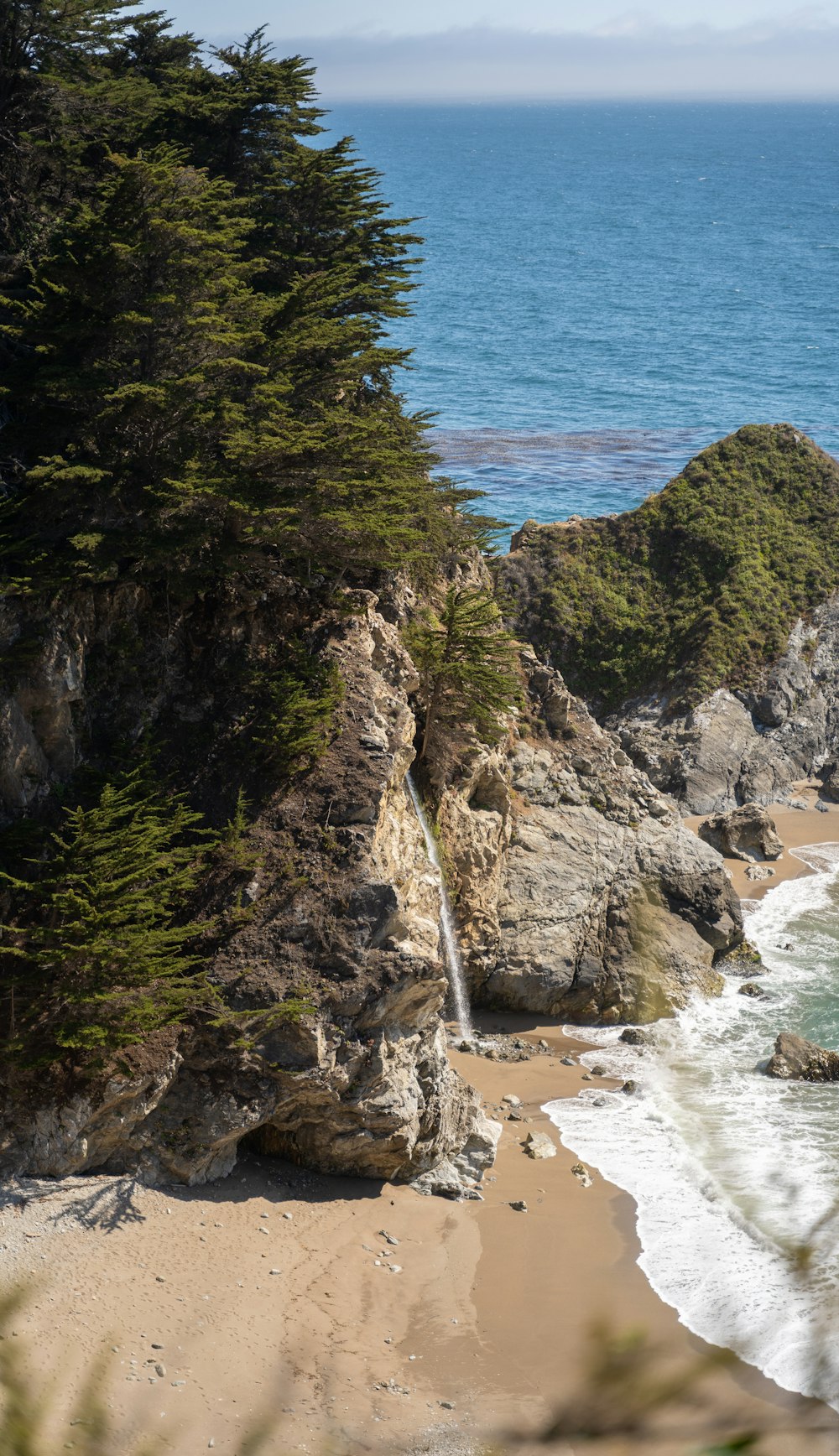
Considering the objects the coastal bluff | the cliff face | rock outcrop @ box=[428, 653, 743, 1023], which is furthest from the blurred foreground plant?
the coastal bluff

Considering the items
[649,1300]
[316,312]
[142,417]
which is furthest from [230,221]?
[649,1300]

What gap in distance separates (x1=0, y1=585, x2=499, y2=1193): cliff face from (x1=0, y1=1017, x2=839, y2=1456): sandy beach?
0.59 meters

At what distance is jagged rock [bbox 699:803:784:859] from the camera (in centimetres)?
3066

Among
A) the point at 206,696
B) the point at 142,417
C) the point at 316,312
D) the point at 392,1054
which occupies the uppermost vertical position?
the point at 316,312

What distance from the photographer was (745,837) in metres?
30.7

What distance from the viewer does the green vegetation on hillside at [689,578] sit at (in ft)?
125

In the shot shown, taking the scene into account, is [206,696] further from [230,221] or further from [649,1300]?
[649,1300]

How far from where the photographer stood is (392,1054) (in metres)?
16.9

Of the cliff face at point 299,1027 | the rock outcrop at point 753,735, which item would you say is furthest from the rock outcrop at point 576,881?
the rock outcrop at point 753,735

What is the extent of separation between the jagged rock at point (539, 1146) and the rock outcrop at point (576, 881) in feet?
13.4

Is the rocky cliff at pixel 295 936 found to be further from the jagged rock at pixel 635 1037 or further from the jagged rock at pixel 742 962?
the jagged rock at pixel 742 962

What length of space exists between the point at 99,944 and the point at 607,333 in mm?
96426

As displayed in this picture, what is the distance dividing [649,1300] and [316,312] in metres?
15.1

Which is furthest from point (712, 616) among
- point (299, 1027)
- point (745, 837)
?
point (299, 1027)
